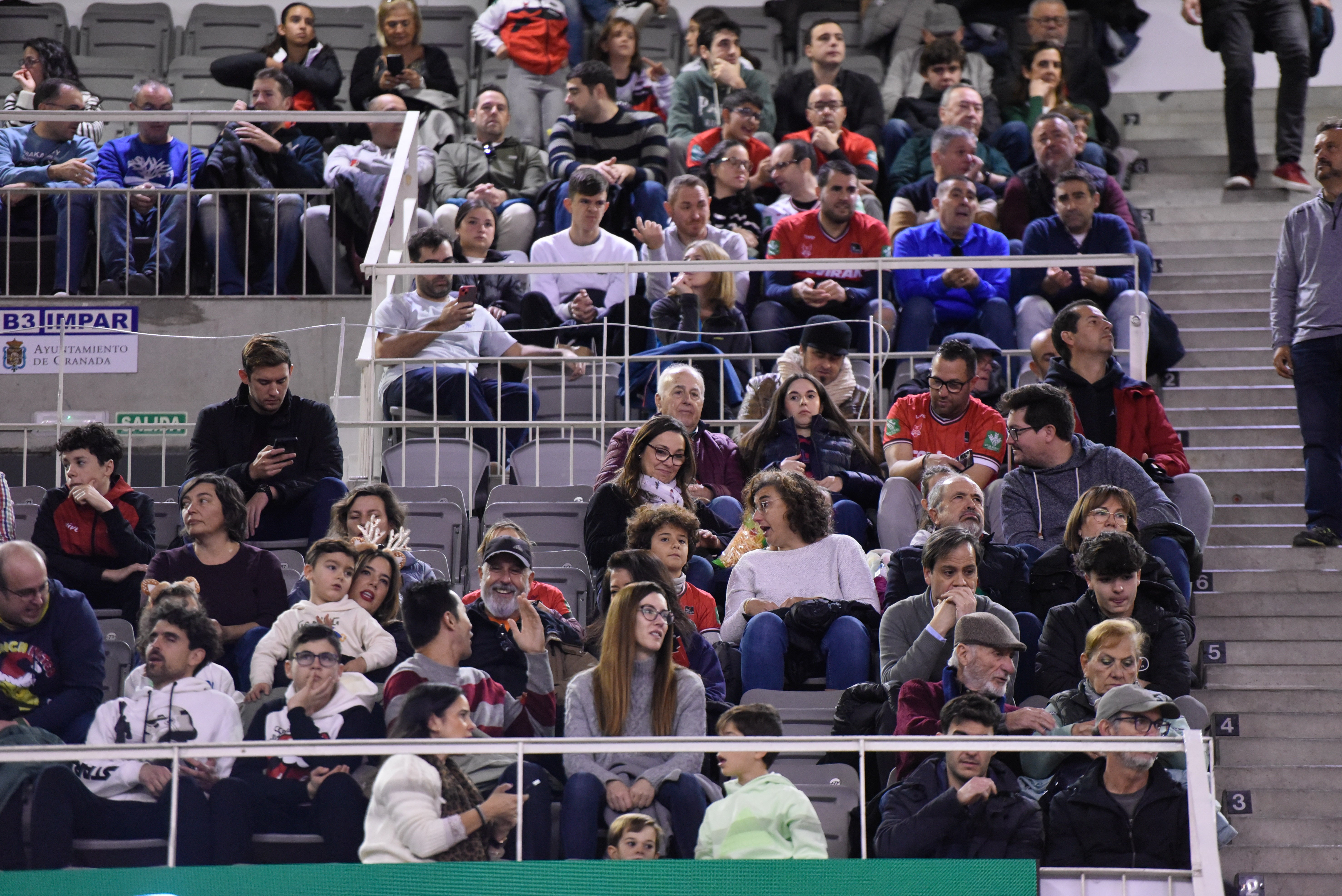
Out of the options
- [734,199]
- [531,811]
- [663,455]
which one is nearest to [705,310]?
[734,199]

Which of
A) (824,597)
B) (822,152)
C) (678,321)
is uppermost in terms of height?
(822,152)

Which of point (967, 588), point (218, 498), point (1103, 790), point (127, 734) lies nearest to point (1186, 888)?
point (1103, 790)

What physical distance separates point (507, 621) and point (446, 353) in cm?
313

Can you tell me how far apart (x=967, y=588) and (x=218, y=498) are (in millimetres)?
2686

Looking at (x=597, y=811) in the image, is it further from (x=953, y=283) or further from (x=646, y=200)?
(x=646, y=200)

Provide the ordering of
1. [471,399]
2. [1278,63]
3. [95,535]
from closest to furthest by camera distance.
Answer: [95,535] → [471,399] → [1278,63]

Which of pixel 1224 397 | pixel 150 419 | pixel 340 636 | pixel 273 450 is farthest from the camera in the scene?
pixel 150 419

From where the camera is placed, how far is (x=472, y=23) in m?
13.1

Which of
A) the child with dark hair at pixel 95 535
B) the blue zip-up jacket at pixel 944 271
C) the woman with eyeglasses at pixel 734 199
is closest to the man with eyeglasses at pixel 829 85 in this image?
the woman with eyeglasses at pixel 734 199

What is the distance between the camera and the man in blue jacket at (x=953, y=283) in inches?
359

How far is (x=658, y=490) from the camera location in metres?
7.21

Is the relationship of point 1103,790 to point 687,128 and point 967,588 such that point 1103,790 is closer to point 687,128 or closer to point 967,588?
point 967,588

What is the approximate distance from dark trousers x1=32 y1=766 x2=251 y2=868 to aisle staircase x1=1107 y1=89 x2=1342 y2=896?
128 inches

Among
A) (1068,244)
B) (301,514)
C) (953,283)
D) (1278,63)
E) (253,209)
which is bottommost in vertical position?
(301,514)
